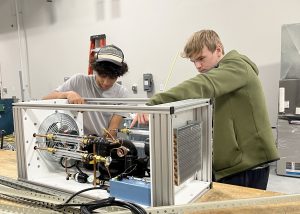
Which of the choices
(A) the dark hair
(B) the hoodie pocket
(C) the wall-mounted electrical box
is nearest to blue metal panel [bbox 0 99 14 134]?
(C) the wall-mounted electrical box

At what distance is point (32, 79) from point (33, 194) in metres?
4.64

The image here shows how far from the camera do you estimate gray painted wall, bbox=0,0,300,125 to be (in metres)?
3.09

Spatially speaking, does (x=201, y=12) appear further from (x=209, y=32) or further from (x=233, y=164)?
(x=233, y=164)

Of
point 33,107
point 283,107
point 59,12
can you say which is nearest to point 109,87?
point 33,107

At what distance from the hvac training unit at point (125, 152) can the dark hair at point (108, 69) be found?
0.22 meters

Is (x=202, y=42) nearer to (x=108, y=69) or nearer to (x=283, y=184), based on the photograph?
(x=108, y=69)

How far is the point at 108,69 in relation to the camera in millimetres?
1552

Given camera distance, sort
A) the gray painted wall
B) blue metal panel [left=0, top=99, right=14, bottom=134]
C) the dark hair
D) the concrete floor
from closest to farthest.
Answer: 1. the dark hair
2. the concrete floor
3. the gray painted wall
4. blue metal panel [left=0, top=99, right=14, bottom=134]

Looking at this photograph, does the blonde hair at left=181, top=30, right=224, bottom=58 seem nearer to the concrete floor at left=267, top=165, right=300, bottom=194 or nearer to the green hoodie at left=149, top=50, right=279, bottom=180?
the green hoodie at left=149, top=50, right=279, bottom=180

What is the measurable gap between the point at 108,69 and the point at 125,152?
605mm

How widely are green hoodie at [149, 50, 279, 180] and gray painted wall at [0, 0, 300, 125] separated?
79.1 inches

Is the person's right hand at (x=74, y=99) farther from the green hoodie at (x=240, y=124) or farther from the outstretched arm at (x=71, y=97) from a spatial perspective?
the green hoodie at (x=240, y=124)

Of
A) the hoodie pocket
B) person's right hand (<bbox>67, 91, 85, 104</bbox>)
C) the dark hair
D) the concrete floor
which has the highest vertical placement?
the dark hair

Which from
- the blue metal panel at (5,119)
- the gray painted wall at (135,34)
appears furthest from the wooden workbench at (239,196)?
the blue metal panel at (5,119)
